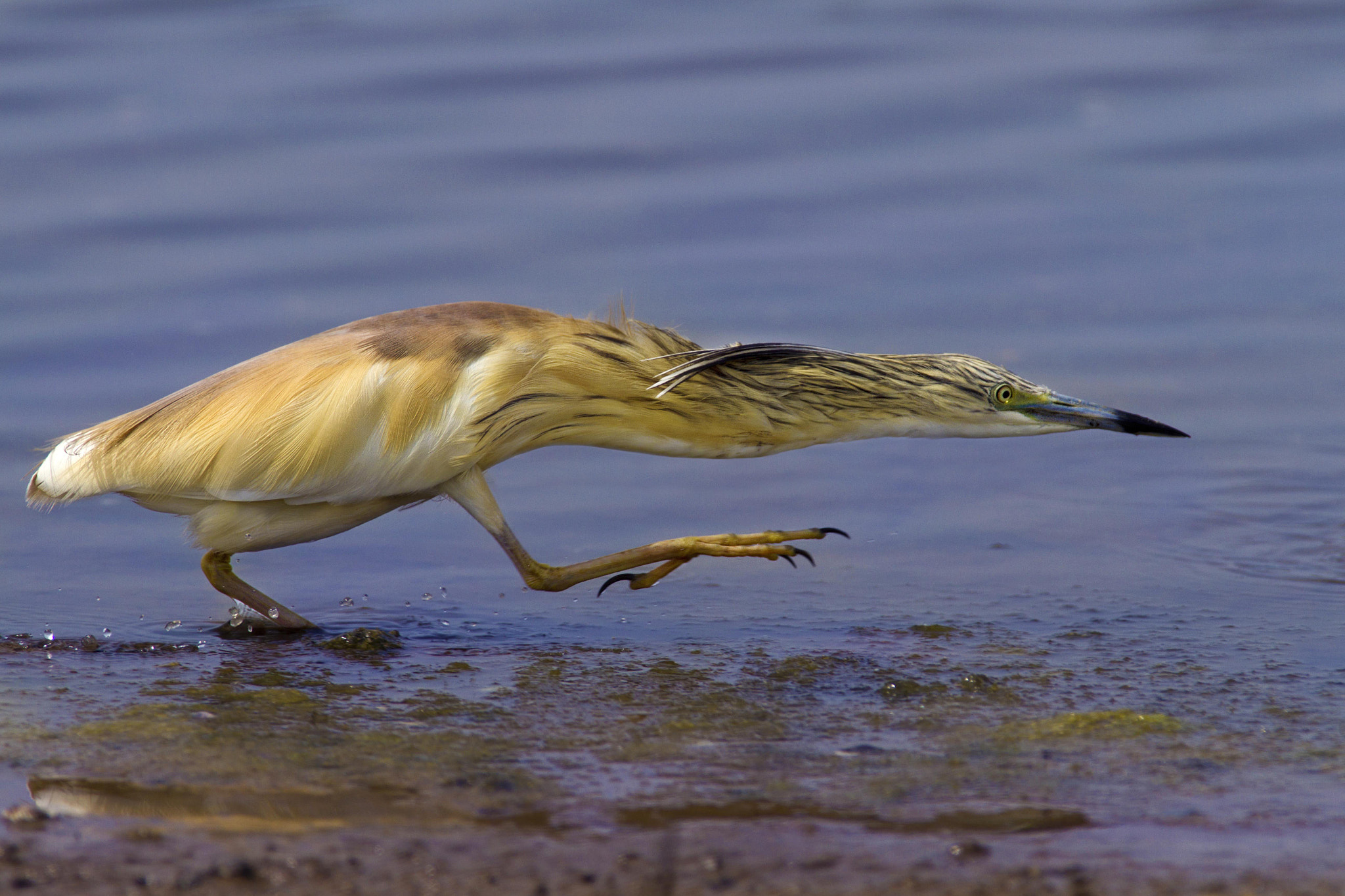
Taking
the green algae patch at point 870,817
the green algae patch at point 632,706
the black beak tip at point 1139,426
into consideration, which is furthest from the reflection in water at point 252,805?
the black beak tip at point 1139,426

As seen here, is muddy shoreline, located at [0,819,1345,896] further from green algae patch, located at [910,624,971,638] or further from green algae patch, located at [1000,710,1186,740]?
green algae patch, located at [910,624,971,638]

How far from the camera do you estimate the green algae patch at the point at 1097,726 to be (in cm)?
431

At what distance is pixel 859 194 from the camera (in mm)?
9680

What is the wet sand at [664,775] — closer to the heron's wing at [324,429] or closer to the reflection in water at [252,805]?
the reflection in water at [252,805]

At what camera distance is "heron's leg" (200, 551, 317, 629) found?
549 cm

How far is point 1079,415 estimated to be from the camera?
206 inches

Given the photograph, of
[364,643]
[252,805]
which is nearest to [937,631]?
[364,643]

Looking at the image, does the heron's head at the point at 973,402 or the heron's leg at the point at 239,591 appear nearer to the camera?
Answer: the heron's head at the point at 973,402

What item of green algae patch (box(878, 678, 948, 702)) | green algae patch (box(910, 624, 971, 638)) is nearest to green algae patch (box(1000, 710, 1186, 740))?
green algae patch (box(878, 678, 948, 702))

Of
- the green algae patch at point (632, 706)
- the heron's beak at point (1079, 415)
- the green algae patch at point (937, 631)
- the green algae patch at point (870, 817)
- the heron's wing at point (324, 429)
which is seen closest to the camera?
the green algae patch at point (870, 817)

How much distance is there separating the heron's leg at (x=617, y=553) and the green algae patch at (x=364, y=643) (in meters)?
0.50

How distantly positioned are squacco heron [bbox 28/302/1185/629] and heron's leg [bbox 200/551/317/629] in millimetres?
156

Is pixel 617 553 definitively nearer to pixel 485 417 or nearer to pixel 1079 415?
pixel 485 417

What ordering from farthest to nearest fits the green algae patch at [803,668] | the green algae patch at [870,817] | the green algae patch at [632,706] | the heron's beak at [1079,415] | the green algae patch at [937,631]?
the green algae patch at [937,631], the heron's beak at [1079,415], the green algae patch at [803,668], the green algae patch at [632,706], the green algae patch at [870,817]
